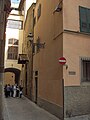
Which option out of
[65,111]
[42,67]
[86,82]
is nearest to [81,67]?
[86,82]

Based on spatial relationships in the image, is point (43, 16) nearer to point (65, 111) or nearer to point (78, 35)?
point (78, 35)

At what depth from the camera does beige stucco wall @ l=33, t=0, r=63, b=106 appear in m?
11.9

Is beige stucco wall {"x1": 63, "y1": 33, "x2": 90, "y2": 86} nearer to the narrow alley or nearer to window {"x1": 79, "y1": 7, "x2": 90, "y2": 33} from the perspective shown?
window {"x1": 79, "y1": 7, "x2": 90, "y2": 33}

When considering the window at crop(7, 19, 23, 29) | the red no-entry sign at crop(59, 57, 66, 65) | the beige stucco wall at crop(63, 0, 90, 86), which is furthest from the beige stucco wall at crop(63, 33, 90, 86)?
the window at crop(7, 19, 23, 29)

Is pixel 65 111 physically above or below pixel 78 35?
below

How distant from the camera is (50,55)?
45.7 ft

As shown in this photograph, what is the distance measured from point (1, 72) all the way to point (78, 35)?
519 centimetres

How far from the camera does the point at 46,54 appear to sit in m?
15.1

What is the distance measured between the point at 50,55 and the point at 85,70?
2.96 meters

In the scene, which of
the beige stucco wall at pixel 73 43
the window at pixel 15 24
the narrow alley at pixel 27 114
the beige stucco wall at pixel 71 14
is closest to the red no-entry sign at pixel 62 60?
the beige stucco wall at pixel 73 43

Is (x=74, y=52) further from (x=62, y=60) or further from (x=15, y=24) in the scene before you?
(x=15, y=24)

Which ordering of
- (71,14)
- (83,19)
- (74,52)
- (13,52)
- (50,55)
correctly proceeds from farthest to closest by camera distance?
(13,52)
(50,55)
(83,19)
(71,14)
(74,52)

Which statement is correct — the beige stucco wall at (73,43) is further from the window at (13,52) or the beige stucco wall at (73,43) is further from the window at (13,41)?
the window at (13,41)

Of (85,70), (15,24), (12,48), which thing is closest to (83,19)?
(85,70)
